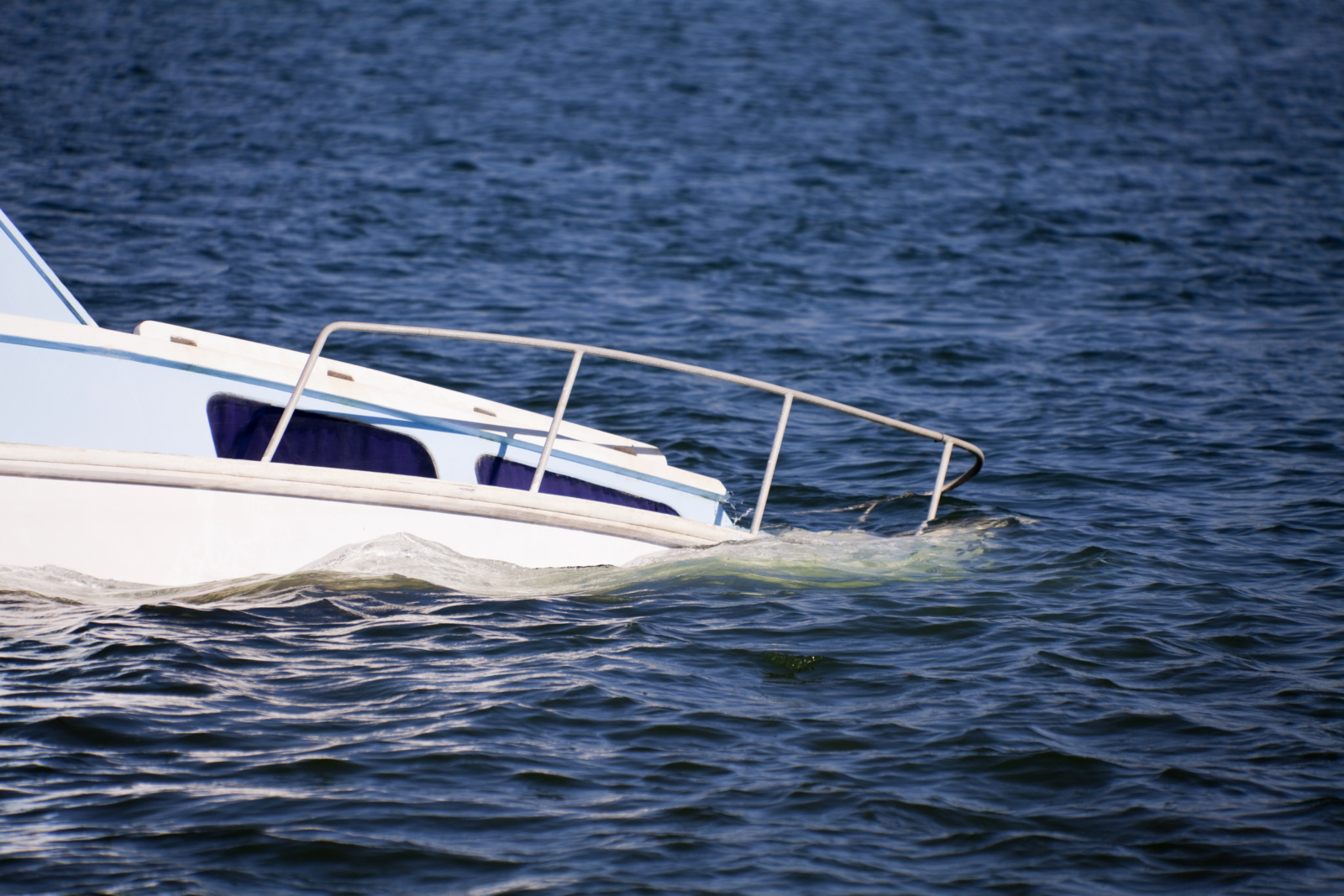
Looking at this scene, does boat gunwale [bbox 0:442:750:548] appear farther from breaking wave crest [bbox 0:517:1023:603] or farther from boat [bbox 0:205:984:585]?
breaking wave crest [bbox 0:517:1023:603]

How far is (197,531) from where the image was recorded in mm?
6902

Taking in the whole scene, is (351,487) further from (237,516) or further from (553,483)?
(553,483)

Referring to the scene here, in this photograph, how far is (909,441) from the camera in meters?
11.9

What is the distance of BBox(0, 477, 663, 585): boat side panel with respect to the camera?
6.62m

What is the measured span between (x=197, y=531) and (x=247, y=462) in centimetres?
43

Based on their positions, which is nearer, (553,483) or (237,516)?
(237,516)

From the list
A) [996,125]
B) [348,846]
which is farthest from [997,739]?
[996,125]

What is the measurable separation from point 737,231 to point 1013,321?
17.3 ft

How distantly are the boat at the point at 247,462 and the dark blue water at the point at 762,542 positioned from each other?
0.19 meters

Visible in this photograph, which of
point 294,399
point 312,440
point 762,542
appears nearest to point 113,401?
point 294,399

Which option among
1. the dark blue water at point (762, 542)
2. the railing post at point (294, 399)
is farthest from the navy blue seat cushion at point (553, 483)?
the railing post at point (294, 399)

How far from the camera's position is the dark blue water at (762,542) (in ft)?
16.9

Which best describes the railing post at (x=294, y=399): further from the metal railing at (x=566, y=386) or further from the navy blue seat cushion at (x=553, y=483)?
the navy blue seat cushion at (x=553, y=483)

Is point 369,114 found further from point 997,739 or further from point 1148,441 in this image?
point 997,739
